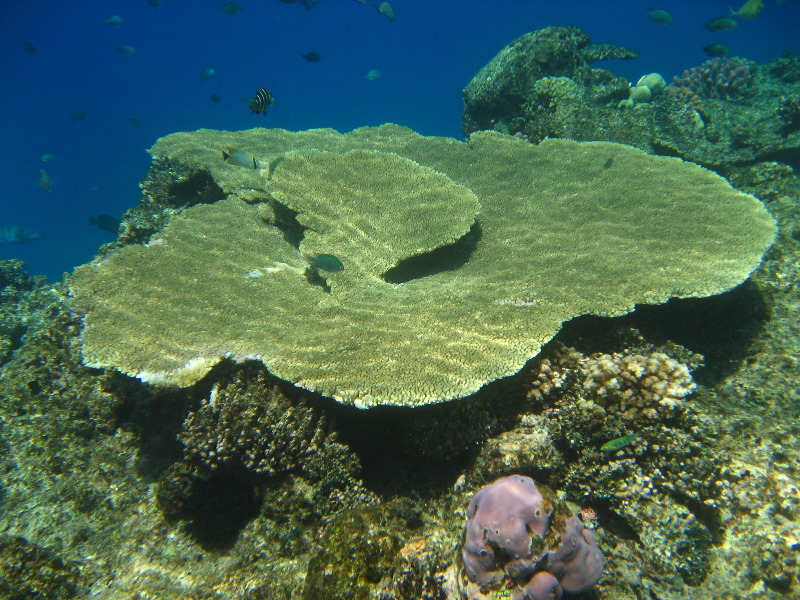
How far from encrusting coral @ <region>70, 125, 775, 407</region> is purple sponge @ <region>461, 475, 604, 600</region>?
79cm

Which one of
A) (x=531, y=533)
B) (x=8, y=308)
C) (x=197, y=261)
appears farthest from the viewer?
(x=8, y=308)

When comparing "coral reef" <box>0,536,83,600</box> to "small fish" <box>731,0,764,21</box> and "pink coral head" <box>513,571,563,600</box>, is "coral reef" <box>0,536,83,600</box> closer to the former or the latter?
"pink coral head" <box>513,571,563,600</box>

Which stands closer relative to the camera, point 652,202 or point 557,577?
point 557,577

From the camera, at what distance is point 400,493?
10.8 ft

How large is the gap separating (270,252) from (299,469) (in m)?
2.73

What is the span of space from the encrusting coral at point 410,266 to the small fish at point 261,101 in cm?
126

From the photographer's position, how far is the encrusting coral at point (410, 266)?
3.41m

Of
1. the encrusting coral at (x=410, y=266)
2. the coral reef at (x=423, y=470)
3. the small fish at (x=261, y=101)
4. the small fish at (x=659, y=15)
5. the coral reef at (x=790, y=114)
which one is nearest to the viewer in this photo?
the coral reef at (x=423, y=470)

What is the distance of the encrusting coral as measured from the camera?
3408 millimetres

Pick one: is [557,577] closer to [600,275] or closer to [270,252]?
[600,275]

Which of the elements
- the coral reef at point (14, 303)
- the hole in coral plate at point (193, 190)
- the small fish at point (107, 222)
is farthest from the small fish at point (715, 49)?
the coral reef at point (14, 303)

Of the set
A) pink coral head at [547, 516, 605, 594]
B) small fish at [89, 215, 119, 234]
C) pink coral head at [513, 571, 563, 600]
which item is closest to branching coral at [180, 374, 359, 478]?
pink coral head at [513, 571, 563, 600]

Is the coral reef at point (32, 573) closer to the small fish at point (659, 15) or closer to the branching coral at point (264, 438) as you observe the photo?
the branching coral at point (264, 438)

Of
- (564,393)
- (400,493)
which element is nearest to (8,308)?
(400,493)
